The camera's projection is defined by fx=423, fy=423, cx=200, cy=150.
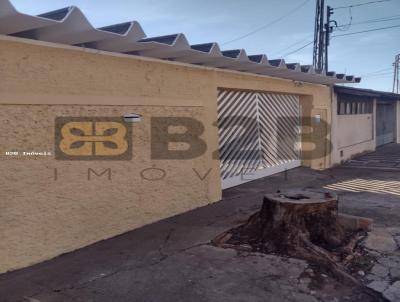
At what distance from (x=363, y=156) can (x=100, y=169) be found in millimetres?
13640

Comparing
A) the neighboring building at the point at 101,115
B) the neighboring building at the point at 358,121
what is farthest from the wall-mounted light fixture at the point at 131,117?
the neighboring building at the point at 358,121

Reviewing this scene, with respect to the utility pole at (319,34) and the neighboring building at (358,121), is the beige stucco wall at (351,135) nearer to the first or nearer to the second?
the neighboring building at (358,121)

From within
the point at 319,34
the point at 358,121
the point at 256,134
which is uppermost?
the point at 319,34

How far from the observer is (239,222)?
6.38 meters

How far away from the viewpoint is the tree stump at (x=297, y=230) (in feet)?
16.0

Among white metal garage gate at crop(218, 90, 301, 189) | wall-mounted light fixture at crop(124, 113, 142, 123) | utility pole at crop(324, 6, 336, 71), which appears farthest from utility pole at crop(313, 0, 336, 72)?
wall-mounted light fixture at crop(124, 113, 142, 123)

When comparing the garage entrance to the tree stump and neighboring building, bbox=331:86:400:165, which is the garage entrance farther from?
the tree stump

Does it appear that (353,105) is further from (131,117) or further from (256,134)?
(131,117)

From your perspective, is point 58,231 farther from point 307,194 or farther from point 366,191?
point 366,191

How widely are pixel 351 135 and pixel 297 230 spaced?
11.9 metres

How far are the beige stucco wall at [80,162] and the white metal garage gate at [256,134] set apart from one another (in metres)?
1.49

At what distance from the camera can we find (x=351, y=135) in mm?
15875

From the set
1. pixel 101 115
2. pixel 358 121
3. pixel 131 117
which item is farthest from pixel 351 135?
pixel 101 115

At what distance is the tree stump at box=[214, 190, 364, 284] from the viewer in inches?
192
